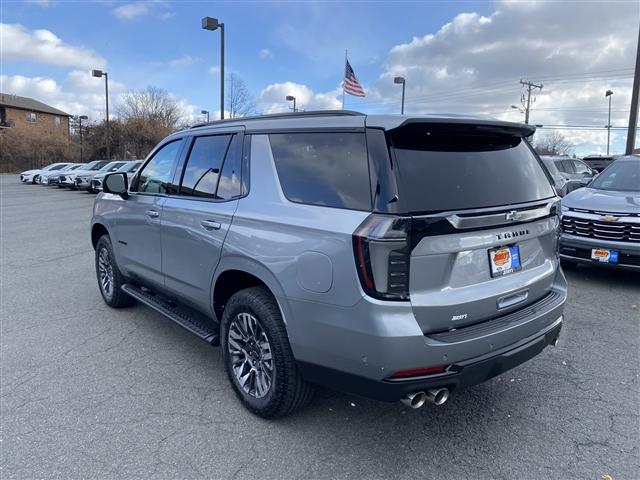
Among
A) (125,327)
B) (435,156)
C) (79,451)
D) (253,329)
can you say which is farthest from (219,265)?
(125,327)

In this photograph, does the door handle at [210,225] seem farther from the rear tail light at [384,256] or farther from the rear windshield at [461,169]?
the rear windshield at [461,169]

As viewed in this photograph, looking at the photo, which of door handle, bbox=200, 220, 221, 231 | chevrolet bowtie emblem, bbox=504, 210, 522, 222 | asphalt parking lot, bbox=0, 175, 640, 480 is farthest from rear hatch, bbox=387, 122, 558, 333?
door handle, bbox=200, 220, 221, 231

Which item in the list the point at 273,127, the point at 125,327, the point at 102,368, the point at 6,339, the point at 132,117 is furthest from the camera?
the point at 132,117

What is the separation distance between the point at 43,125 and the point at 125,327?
74.0 m

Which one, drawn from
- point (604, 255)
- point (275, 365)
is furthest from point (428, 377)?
point (604, 255)

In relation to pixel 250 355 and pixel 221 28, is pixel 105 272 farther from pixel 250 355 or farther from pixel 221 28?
pixel 221 28

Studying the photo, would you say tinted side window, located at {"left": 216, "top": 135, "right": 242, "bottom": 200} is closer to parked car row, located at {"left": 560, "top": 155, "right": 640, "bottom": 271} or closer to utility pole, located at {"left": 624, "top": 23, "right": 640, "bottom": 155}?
parked car row, located at {"left": 560, "top": 155, "right": 640, "bottom": 271}

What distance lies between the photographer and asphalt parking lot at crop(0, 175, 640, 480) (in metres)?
2.62

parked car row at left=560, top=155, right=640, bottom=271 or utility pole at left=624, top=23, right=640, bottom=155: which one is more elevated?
utility pole at left=624, top=23, right=640, bottom=155

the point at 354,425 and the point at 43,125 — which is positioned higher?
the point at 43,125

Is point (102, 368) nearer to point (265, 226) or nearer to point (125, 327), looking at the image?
point (125, 327)

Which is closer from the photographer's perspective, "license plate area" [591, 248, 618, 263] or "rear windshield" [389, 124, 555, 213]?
"rear windshield" [389, 124, 555, 213]

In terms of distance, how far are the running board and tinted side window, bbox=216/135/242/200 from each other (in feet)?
3.42

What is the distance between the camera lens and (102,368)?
382cm
